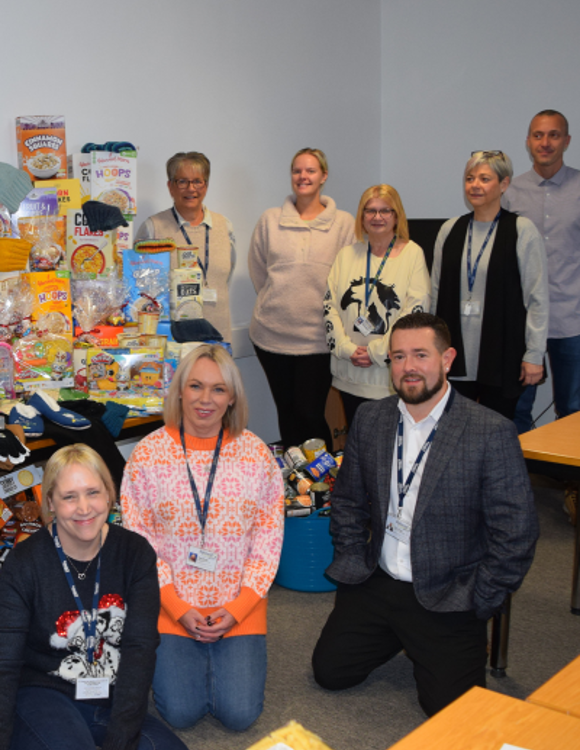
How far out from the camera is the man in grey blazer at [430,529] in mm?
2217

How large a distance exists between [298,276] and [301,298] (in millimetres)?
112

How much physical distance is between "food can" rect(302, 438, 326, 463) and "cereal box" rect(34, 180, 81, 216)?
144cm

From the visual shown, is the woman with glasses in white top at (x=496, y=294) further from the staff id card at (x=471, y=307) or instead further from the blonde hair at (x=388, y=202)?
the blonde hair at (x=388, y=202)

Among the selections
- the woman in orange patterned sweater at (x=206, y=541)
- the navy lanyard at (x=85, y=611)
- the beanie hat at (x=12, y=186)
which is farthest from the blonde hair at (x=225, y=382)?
the beanie hat at (x=12, y=186)

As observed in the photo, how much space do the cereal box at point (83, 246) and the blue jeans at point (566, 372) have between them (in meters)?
2.38

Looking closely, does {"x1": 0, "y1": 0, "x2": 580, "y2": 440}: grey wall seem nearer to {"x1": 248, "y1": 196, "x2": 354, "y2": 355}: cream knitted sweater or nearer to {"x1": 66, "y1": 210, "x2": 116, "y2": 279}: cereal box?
{"x1": 66, "y1": 210, "x2": 116, "y2": 279}: cereal box

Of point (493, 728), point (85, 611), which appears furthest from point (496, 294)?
point (493, 728)

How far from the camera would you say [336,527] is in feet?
8.25

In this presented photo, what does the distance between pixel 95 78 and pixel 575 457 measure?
2867 mm

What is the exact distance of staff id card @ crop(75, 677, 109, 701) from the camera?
1821mm

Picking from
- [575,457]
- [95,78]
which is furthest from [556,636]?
[95,78]

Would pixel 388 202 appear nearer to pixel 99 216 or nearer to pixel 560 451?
pixel 99 216

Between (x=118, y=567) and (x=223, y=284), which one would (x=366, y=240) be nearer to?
(x=223, y=284)

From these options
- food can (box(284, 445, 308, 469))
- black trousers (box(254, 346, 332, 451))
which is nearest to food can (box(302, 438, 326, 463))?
food can (box(284, 445, 308, 469))
